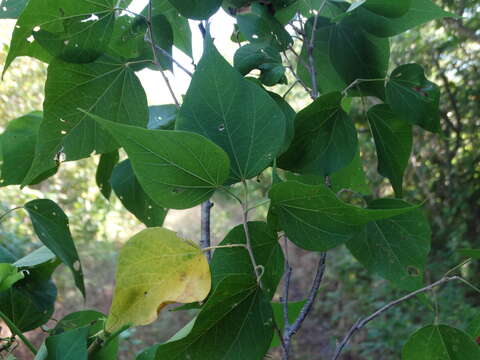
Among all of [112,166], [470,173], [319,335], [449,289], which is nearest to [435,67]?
[470,173]

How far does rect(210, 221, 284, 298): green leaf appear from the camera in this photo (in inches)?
12.1

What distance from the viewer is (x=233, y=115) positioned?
0.96ft

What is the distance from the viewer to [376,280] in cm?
306

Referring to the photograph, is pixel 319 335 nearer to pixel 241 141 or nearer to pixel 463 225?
pixel 463 225

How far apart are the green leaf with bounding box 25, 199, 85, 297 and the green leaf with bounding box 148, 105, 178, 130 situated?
118mm

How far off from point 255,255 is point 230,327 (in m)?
0.06


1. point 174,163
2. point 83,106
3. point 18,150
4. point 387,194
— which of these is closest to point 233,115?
point 174,163

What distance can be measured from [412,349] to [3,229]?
2.75 m

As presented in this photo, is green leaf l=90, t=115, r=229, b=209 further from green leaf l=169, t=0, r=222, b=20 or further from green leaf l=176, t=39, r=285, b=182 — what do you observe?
green leaf l=169, t=0, r=222, b=20

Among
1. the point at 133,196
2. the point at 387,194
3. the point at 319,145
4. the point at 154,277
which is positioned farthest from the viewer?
the point at 387,194

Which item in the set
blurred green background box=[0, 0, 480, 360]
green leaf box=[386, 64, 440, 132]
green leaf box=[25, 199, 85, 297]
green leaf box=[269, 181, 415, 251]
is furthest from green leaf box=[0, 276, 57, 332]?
blurred green background box=[0, 0, 480, 360]

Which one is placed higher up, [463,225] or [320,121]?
[320,121]

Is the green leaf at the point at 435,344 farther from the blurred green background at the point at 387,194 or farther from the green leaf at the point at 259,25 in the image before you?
the blurred green background at the point at 387,194

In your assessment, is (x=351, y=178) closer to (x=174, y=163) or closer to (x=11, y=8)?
(x=174, y=163)
